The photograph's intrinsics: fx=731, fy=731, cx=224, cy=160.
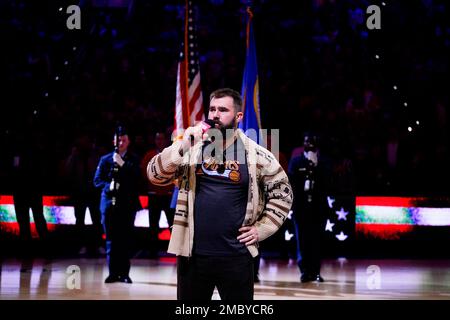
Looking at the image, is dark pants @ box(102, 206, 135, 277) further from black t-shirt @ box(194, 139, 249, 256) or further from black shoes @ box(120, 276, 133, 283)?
black t-shirt @ box(194, 139, 249, 256)

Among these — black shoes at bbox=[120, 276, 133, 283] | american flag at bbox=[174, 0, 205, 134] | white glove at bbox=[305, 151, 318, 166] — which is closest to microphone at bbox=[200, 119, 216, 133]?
black shoes at bbox=[120, 276, 133, 283]

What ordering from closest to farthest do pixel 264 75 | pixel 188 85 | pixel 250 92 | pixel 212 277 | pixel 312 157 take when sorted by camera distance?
1. pixel 212 277
2. pixel 312 157
3. pixel 250 92
4. pixel 188 85
5. pixel 264 75

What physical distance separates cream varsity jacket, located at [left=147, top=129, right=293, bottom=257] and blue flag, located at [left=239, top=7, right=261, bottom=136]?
6233 millimetres

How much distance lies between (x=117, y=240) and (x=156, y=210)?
3.22m

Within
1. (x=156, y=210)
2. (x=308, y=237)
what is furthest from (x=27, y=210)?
(x=308, y=237)

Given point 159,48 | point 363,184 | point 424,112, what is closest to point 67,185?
point 159,48

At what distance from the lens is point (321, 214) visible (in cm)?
1107

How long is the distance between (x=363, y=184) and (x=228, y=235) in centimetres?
993

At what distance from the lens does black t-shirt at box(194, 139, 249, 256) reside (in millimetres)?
4777

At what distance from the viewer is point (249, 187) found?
4.90m

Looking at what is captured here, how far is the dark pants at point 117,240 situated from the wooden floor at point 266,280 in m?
0.28

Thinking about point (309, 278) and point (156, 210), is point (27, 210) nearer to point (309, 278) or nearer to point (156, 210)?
point (156, 210)

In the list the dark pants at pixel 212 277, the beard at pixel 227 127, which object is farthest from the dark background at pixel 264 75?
the dark pants at pixel 212 277

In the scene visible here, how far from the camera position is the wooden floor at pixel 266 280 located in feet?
30.9
